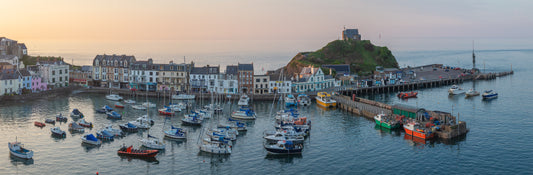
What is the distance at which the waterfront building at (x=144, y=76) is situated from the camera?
12075cm

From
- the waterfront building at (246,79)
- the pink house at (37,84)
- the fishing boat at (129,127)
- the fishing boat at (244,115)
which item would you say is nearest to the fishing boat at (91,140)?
the fishing boat at (129,127)

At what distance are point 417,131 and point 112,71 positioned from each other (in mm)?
89216

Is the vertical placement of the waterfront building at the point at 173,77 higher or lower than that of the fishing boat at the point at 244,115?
higher

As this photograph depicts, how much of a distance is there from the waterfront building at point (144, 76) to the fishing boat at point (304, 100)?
41.3m

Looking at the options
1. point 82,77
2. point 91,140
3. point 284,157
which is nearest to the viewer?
point 284,157

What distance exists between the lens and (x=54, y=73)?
405ft

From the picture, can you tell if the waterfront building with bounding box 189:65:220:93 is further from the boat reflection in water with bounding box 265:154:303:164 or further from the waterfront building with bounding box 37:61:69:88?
the boat reflection in water with bounding box 265:154:303:164

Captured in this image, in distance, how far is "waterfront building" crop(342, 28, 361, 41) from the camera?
191 m

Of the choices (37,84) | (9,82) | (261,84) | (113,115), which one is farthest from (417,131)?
(37,84)

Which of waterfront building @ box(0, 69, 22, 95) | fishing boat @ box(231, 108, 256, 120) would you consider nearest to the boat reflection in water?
fishing boat @ box(231, 108, 256, 120)

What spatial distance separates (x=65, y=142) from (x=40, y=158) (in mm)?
7834

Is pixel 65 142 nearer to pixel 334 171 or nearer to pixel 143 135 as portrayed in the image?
pixel 143 135

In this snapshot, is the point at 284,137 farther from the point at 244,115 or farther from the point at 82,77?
the point at 82,77

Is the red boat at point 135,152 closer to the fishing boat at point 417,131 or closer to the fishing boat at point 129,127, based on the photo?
the fishing boat at point 129,127
